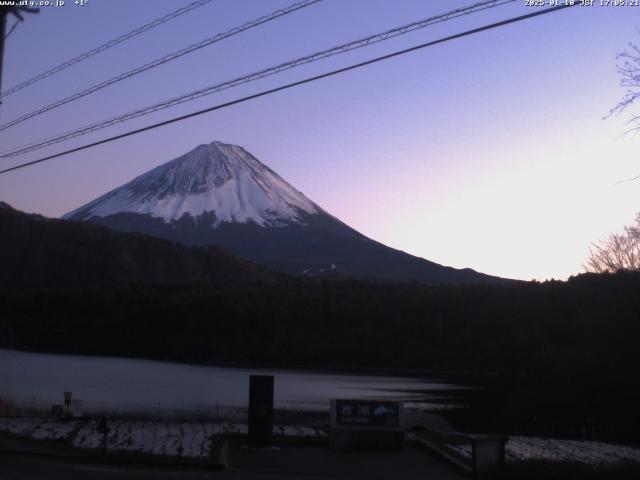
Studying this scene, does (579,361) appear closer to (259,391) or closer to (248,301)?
(259,391)

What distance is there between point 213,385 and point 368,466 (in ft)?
103

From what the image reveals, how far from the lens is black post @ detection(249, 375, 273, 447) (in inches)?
688

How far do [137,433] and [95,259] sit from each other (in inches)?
3431

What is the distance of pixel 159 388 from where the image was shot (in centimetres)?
4372

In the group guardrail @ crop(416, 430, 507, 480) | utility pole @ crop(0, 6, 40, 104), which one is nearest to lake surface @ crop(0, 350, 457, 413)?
guardrail @ crop(416, 430, 507, 480)

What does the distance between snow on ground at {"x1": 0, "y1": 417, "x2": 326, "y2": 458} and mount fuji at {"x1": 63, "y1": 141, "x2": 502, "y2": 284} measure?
11090cm

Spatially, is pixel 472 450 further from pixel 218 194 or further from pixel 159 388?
pixel 218 194

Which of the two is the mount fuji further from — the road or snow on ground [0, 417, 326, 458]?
the road

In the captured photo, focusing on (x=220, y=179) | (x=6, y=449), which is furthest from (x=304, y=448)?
(x=220, y=179)

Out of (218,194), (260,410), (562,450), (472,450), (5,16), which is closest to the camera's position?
(5,16)

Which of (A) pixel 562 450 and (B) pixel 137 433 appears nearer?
(B) pixel 137 433

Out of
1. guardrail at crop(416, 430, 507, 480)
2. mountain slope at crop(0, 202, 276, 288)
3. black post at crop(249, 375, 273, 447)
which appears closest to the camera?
guardrail at crop(416, 430, 507, 480)

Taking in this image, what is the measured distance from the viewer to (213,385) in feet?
154

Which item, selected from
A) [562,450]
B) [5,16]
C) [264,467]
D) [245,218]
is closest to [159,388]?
[562,450]
